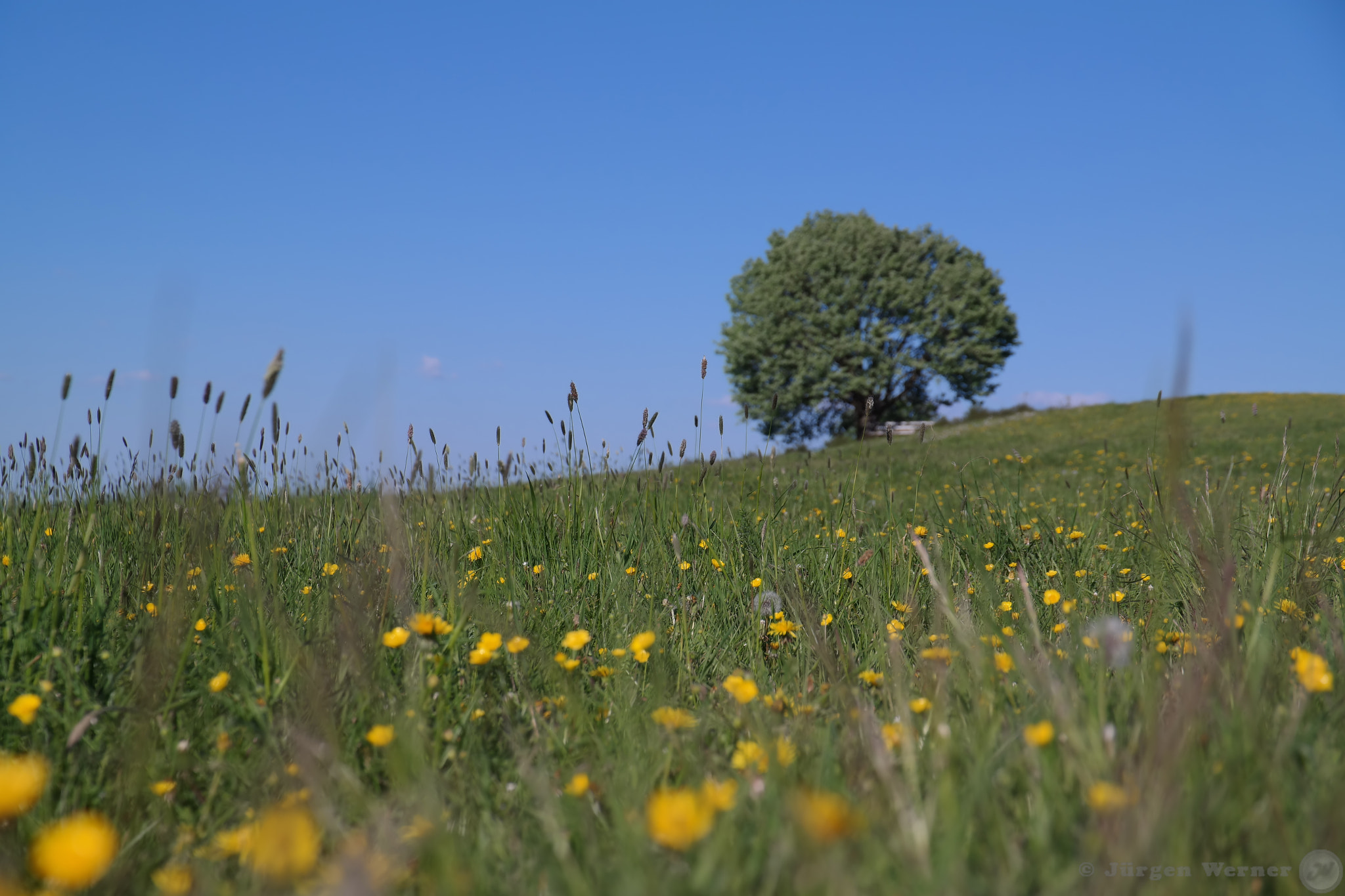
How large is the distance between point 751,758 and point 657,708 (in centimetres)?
43

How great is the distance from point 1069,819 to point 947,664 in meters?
0.85

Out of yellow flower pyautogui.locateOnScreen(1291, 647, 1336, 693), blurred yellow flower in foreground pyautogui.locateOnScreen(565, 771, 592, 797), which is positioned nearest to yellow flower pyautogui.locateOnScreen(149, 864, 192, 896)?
blurred yellow flower in foreground pyautogui.locateOnScreen(565, 771, 592, 797)

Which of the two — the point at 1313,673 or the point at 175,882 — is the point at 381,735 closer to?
the point at 175,882

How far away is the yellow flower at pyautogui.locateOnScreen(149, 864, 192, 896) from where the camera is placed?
1.25 metres

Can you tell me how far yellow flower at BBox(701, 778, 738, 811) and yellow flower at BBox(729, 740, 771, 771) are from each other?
0.11 metres

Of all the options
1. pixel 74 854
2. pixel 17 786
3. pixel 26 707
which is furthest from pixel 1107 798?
pixel 26 707

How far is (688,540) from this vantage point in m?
3.92

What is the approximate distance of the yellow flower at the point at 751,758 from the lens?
162 centimetres

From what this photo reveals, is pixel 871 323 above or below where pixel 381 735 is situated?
above

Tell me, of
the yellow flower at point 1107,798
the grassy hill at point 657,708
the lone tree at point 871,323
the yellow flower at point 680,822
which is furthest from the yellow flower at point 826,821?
the lone tree at point 871,323

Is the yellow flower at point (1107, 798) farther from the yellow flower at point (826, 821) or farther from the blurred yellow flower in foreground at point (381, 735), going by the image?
the blurred yellow flower in foreground at point (381, 735)

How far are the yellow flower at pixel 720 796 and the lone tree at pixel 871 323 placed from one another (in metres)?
30.7

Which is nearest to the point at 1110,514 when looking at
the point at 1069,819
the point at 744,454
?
the point at 744,454

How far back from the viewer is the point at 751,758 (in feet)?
5.38
